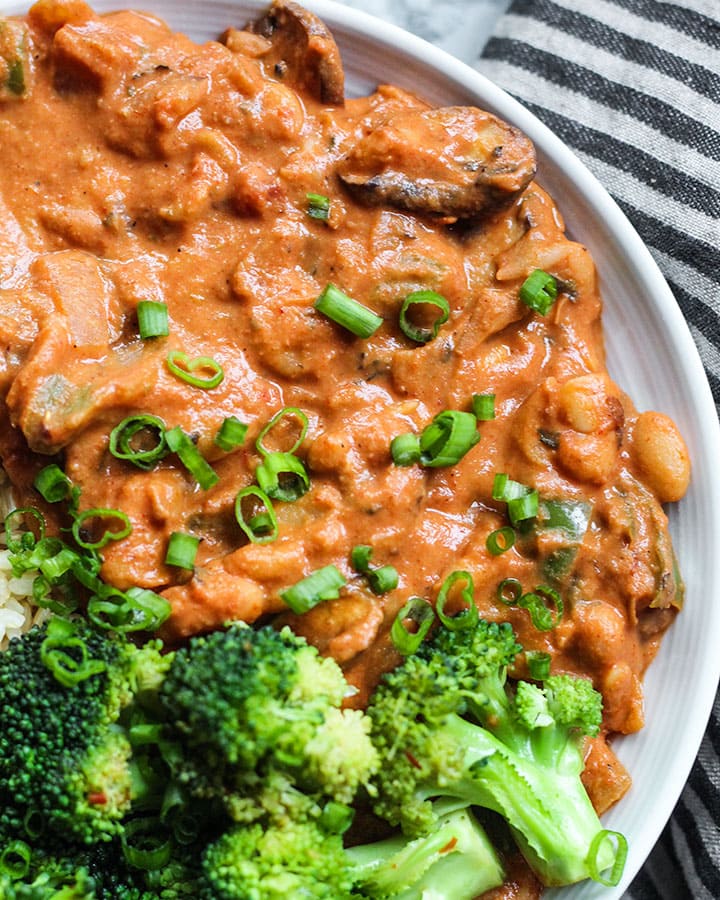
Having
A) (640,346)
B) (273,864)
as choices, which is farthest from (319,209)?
(273,864)

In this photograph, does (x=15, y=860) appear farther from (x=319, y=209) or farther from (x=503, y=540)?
(x=319, y=209)

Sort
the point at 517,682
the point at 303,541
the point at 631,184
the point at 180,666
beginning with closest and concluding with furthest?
the point at 180,666 → the point at 303,541 → the point at 517,682 → the point at 631,184

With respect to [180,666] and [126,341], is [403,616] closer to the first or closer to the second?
[180,666]

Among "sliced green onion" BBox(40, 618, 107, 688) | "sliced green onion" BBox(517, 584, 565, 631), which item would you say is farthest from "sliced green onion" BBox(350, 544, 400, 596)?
"sliced green onion" BBox(40, 618, 107, 688)

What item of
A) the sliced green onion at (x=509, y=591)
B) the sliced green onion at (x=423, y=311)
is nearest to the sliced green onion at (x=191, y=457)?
the sliced green onion at (x=423, y=311)

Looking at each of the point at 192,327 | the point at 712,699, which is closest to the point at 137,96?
the point at 192,327

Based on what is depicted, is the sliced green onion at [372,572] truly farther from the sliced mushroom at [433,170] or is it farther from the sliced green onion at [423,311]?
the sliced mushroom at [433,170]
